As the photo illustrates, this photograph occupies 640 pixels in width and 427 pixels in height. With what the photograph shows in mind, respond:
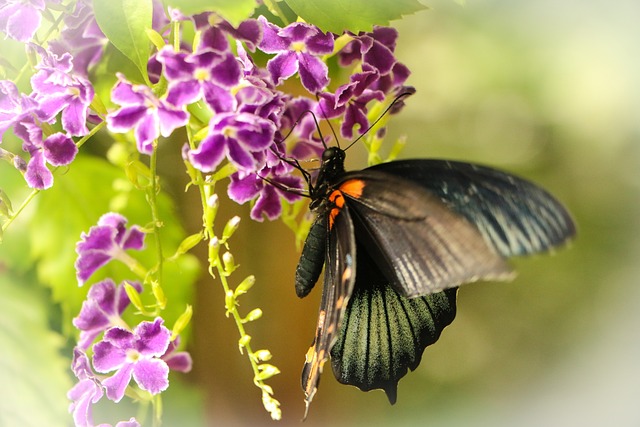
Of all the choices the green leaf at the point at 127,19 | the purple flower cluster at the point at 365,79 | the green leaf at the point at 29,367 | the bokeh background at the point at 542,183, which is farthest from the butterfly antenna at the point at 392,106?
the bokeh background at the point at 542,183

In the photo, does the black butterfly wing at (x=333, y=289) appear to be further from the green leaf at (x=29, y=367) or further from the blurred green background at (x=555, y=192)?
the blurred green background at (x=555, y=192)

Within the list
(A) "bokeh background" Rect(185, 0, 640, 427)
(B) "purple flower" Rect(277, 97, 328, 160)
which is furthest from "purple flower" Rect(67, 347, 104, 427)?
(A) "bokeh background" Rect(185, 0, 640, 427)

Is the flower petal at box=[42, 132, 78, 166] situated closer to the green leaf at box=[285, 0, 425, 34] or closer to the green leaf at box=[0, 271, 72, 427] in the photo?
the green leaf at box=[285, 0, 425, 34]

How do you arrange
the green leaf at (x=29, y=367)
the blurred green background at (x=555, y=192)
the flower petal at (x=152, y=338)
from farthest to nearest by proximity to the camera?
the blurred green background at (x=555, y=192) < the green leaf at (x=29, y=367) < the flower petal at (x=152, y=338)

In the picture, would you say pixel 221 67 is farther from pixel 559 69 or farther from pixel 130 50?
pixel 559 69

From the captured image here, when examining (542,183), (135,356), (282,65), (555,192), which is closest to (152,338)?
(135,356)

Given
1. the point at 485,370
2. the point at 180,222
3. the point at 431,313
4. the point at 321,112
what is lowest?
the point at 485,370

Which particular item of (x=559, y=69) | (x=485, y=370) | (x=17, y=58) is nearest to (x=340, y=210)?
(x=17, y=58)
